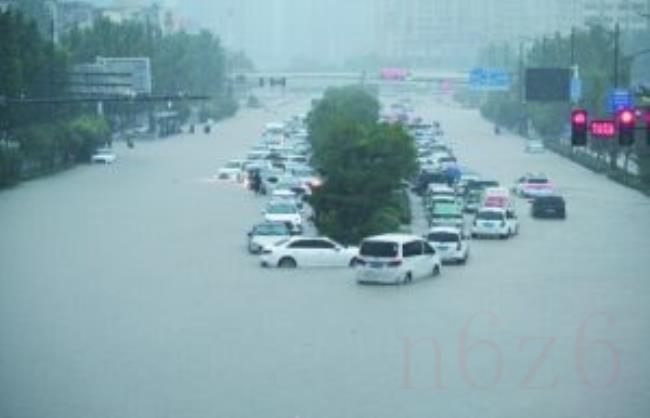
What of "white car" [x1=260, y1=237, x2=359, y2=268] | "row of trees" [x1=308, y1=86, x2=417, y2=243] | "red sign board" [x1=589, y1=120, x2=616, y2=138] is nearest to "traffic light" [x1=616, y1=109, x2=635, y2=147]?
"red sign board" [x1=589, y1=120, x2=616, y2=138]

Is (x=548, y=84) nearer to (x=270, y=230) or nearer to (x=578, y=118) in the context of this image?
(x=270, y=230)

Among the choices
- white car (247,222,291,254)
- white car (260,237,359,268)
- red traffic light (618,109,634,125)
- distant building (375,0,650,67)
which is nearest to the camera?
red traffic light (618,109,634,125)

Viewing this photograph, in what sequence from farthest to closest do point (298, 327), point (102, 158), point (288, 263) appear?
point (102, 158) → point (288, 263) → point (298, 327)

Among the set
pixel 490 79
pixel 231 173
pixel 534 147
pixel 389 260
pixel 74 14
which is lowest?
pixel 534 147

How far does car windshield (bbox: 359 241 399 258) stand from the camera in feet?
58.2

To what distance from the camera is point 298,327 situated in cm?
1519

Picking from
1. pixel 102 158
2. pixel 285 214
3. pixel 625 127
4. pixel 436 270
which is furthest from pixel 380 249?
pixel 102 158

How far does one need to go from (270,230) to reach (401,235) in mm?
3608

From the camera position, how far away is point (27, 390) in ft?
39.3

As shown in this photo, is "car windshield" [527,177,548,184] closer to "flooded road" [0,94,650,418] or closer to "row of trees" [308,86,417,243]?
"flooded road" [0,94,650,418]

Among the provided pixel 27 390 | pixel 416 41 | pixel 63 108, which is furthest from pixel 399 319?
pixel 416 41

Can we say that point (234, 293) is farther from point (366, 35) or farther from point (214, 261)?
point (366, 35)

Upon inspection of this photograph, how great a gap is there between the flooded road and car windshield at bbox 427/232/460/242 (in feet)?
1.82

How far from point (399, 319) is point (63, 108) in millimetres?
28862
